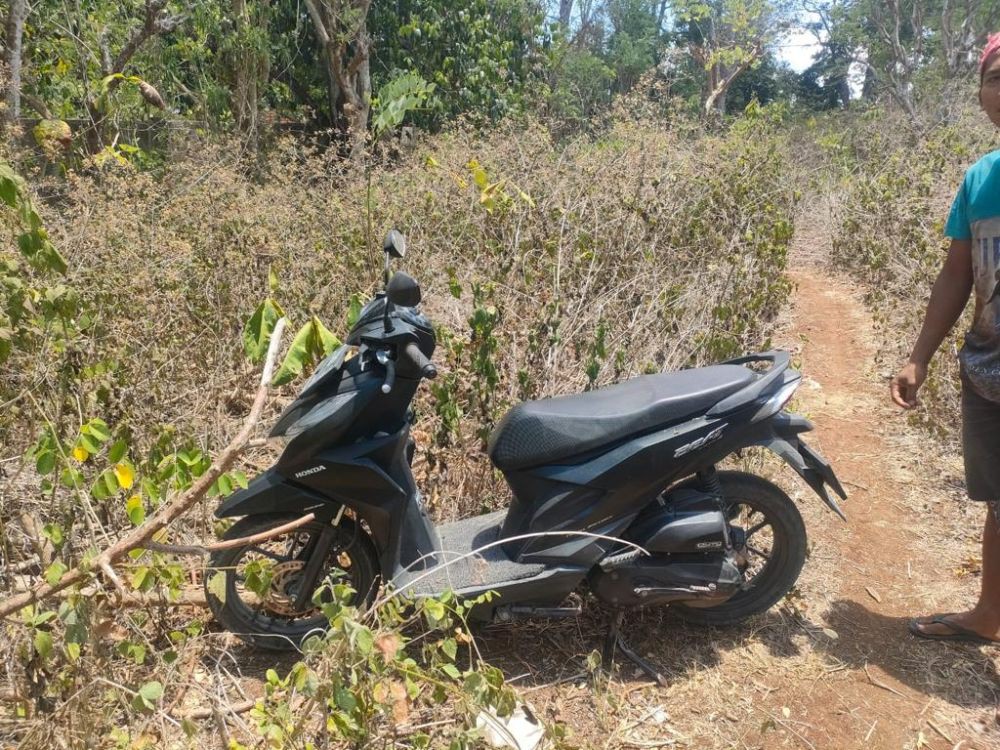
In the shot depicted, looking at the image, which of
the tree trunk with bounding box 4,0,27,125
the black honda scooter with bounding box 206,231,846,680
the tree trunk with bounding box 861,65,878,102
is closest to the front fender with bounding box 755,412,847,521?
the black honda scooter with bounding box 206,231,846,680

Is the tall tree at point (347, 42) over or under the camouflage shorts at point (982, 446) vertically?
over

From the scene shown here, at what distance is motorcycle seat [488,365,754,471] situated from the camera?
2.39m

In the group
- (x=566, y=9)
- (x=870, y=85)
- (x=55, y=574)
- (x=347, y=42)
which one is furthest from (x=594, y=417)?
(x=566, y=9)

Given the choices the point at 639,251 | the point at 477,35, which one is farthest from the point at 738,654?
the point at 477,35

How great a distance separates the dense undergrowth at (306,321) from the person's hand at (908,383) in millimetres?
1172

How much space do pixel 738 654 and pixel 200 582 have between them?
2014 millimetres

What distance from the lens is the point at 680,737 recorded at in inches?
91.4

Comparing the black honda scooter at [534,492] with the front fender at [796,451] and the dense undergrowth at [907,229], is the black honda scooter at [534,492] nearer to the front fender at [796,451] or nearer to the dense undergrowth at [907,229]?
the front fender at [796,451]

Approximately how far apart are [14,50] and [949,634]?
687 cm

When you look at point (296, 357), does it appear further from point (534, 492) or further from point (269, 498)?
point (534, 492)

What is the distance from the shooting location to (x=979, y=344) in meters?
2.39

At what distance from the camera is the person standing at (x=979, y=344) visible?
7.54ft

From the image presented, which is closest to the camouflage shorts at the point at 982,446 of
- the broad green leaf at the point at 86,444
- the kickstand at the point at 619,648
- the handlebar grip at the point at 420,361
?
the kickstand at the point at 619,648

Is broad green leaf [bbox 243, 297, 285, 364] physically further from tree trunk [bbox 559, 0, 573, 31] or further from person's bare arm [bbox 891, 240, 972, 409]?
tree trunk [bbox 559, 0, 573, 31]
